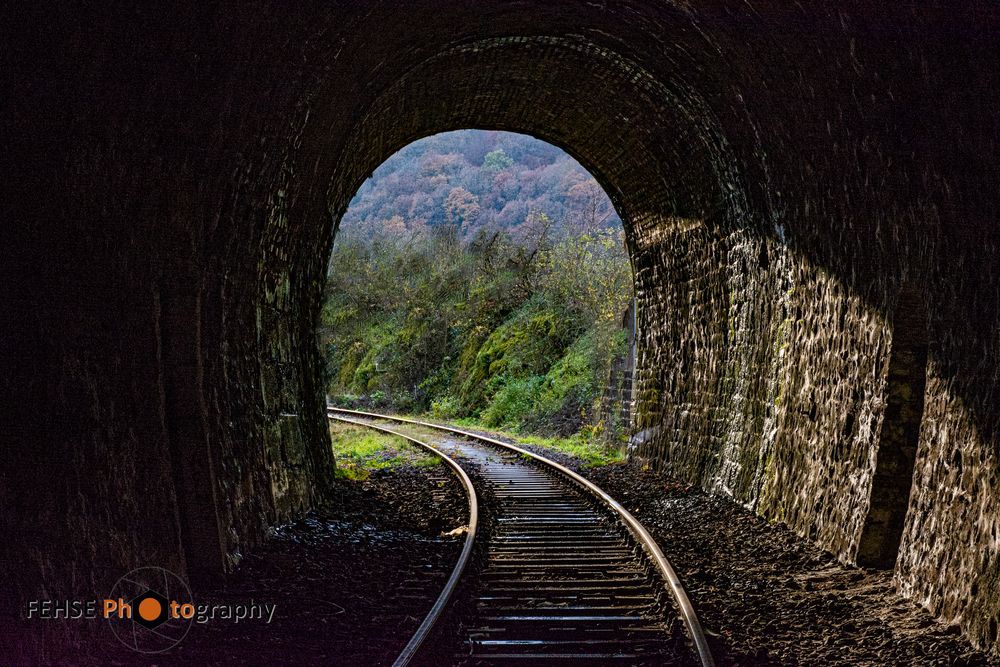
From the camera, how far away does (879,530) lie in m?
6.79

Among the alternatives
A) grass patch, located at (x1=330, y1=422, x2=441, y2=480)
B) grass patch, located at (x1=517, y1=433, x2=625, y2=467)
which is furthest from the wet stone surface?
grass patch, located at (x1=517, y1=433, x2=625, y2=467)

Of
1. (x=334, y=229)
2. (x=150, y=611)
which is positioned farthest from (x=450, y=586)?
(x=334, y=229)

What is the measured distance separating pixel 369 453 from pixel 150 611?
11.3m

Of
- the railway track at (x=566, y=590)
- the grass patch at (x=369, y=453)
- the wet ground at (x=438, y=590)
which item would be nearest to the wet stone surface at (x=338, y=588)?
the wet ground at (x=438, y=590)

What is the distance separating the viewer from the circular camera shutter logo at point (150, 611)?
16.0ft

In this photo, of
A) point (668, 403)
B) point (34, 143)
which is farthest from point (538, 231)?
point (34, 143)

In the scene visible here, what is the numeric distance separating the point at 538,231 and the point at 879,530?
948 inches

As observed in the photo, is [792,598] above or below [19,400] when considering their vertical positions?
below

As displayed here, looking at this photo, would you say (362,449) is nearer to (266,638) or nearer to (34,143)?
(266,638)

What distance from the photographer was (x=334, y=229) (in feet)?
37.1

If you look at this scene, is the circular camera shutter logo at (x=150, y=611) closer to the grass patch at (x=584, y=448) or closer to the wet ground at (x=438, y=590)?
the wet ground at (x=438, y=590)

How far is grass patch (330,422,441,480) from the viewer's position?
12867mm

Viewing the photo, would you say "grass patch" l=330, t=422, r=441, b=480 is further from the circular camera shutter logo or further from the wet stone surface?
the circular camera shutter logo

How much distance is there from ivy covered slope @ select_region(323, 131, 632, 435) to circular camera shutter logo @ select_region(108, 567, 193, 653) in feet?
40.6
